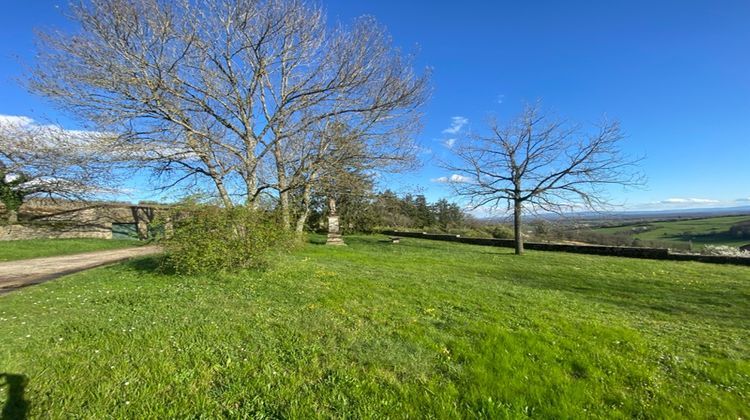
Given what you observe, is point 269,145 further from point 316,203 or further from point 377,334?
point 316,203

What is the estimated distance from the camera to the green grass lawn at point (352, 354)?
2695mm

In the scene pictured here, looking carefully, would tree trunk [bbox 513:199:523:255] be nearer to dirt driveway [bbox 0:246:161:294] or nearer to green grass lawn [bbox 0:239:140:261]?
dirt driveway [bbox 0:246:161:294]

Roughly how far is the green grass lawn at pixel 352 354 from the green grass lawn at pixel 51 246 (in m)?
A: 10.6

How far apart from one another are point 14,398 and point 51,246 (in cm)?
1827

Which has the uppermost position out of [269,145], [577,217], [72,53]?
[72,53]

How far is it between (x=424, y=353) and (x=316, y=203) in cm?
2347

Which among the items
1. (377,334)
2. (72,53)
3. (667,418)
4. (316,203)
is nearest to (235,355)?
(377,334)

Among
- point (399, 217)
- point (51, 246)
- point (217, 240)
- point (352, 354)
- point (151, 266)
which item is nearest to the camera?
point (352, 354)

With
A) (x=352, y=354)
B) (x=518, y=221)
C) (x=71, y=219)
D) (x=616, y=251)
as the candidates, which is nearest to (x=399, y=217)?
(x=518, y=221)

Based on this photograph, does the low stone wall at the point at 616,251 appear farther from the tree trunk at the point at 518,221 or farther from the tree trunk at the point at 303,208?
the tree trunk at the point at 303,208

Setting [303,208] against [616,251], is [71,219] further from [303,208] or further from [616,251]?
[616,251]

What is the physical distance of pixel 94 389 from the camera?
2.77m

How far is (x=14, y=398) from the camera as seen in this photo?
2637 millimetres

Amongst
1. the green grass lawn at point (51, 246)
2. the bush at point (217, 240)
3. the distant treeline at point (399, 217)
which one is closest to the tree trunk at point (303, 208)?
the distant treeline at point (399, 217)
